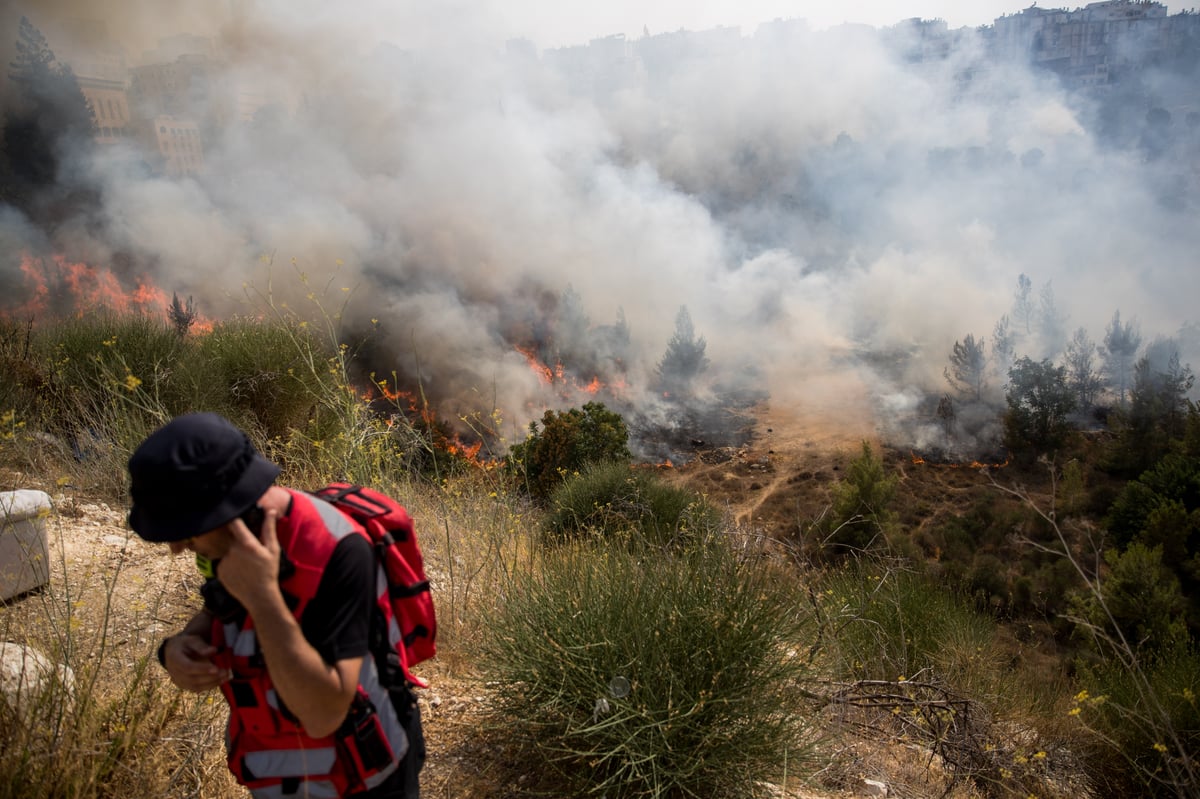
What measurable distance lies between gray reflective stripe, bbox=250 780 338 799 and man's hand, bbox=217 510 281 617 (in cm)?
49

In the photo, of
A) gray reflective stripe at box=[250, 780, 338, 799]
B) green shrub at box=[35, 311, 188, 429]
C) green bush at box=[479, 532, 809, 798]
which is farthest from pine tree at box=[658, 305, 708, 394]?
gray reflective stripe at box=[250, 780, 338, 799]

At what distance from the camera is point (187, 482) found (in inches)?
48.3

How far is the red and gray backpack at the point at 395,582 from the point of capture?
1485mm

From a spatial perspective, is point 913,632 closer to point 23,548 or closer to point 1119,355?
point 23,548

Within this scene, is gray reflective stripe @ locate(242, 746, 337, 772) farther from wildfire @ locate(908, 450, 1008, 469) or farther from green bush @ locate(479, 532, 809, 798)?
wildfire @ locate(908, 450, 1008, 469)


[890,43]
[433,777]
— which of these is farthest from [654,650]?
[890,43]

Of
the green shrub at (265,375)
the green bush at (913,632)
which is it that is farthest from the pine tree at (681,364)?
the green shrub at (265,375)

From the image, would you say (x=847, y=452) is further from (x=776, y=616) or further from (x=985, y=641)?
(x=776, y=616)

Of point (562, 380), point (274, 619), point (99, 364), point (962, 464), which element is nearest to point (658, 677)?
point (274, 619)

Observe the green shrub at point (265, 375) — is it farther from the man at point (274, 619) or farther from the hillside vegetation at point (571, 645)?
the man at point (274, 619)

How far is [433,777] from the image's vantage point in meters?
2.65

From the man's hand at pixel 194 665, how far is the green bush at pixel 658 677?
1.29 meters

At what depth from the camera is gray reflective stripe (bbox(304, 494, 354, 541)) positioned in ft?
4.48

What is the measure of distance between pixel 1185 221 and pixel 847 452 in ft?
172
